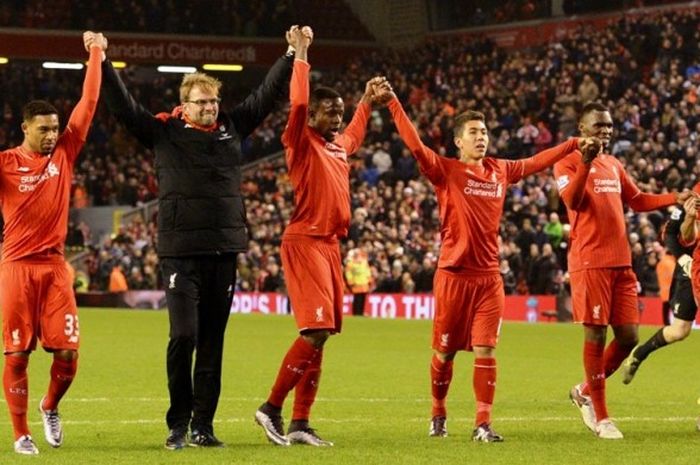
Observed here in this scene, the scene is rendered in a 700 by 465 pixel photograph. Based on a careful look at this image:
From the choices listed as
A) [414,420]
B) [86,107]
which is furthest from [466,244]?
[86,107]

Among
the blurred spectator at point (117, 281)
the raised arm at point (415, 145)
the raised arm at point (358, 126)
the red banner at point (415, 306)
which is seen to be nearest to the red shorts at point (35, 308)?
the raised arm at point (358, 126)

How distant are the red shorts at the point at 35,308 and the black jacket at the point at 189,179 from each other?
0.80 m

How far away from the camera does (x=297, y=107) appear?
10859 millimetres

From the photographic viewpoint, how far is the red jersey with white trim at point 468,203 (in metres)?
11.6

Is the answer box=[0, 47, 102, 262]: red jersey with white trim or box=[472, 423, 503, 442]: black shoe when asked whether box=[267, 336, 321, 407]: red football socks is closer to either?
box=[472, 423, 503, 442]: black shoe

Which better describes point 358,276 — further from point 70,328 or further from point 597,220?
point 70,328

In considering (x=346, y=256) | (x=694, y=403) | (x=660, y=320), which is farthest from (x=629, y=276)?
(x=346, y=256)

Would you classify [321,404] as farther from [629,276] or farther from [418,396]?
[629,276]

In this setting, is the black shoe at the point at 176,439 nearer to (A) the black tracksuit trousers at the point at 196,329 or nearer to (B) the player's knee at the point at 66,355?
(A) the black tracksuit trousers at the point at 196,329

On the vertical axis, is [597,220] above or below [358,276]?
above

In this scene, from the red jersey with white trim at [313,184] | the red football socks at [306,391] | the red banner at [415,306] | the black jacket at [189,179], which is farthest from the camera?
the red banner at [415,306]

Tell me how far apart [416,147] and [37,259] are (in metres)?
2.85

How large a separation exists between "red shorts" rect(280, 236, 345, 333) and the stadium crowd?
63.5 ft

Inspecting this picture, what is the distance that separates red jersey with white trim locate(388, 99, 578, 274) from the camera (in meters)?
11.6
